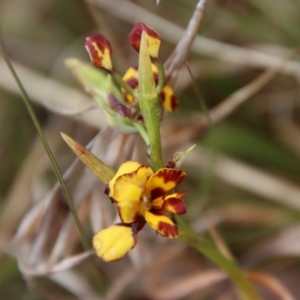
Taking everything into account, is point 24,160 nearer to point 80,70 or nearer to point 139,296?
point 139,296

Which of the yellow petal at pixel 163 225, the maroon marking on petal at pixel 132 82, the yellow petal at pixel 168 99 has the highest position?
the maroon marking on petal at pixel 132 82

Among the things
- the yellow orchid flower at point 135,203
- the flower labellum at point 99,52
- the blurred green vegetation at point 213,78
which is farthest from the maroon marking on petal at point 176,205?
the blurred green vegetation at point 213,78

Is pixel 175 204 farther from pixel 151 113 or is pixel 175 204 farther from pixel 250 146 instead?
pixel 250 146

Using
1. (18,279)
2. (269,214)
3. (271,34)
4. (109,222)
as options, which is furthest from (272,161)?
(18,279)

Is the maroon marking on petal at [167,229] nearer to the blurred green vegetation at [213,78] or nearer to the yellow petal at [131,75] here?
the yellow petal at [131,75]

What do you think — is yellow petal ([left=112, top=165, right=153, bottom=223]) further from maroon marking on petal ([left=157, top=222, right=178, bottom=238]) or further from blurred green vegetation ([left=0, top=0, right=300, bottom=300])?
blurred green vegetation ([left=0, top=0, right=300, bottom=300])

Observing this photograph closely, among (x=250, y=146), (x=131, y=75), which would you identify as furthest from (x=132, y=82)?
(x=250, y=146)
